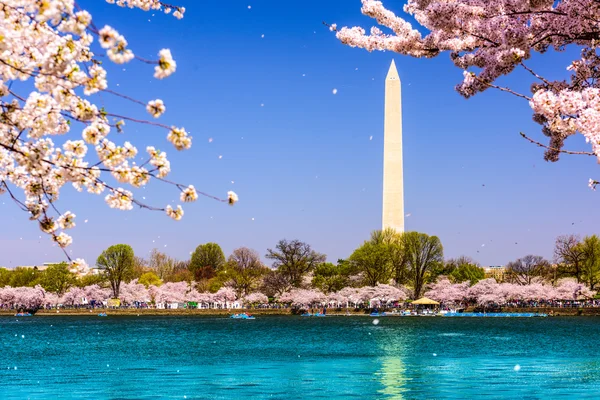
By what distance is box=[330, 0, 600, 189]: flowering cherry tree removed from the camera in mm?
7461

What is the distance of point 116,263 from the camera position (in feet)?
372

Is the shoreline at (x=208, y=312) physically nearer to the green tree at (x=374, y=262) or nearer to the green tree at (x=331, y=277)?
the green tree at (x=331, y=277)

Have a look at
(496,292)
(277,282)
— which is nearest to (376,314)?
(277,282)

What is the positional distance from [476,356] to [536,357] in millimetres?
3327

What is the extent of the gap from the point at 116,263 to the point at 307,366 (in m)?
81.2

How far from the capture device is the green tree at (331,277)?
104 meters

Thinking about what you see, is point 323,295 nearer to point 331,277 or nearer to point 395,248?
point 331,277

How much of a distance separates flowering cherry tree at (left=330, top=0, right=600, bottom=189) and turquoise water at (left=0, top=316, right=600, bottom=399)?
1805cm

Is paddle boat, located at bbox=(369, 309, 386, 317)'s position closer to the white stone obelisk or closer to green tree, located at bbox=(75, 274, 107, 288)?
the white stone obelisk

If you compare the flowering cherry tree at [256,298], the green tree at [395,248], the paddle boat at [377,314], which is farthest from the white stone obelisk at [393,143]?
the flowering cherry tree at [256,298]

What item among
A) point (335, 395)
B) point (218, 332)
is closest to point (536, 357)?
point (335, 395)

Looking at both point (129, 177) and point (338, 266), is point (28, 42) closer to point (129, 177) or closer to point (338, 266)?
point (129, 177)

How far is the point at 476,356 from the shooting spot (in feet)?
137

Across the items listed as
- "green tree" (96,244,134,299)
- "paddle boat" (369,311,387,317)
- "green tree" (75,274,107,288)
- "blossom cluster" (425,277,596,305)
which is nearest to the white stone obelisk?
"paddle boat" (369,311,387,317)
